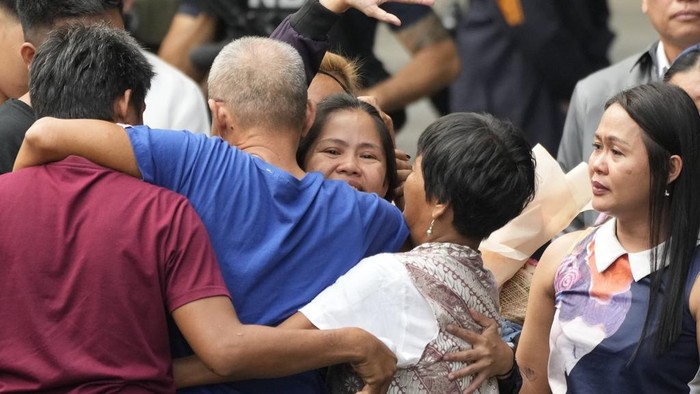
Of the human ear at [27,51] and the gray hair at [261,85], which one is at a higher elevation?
the gray hair at [261,85]

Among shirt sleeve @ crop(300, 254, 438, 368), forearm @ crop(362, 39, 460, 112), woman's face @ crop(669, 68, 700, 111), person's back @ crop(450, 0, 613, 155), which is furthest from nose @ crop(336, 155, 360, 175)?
person's back @ crop(450, 0, 613, 155)

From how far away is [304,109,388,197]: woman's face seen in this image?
377cm

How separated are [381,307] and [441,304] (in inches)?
6.5

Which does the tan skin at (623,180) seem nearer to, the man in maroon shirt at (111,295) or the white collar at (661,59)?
the man in maroon shirt at (111,295)

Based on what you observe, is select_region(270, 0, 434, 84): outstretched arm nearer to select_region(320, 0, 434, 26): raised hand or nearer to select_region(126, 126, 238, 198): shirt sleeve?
select_region(320, 0, 434, 26): raised hand

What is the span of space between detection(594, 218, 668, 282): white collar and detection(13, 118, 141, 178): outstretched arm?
3.81 ft

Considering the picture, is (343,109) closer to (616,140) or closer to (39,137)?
(616,140)

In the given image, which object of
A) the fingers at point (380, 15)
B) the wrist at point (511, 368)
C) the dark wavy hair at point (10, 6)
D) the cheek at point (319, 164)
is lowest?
the wrist at point (511, 368)

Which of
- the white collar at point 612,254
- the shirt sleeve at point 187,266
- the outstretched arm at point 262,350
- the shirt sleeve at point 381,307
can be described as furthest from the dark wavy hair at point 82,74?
the white collar at point 612,254

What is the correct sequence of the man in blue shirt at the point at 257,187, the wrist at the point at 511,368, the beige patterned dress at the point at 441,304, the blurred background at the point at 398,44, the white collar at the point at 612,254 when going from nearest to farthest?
1. the man in blue shirt at the point at 257,187
2. the beige patterned dress at the point at 441,304
3. the white collar at the point at 612,254
4. the wrist at the point at 511,368
5. the blurred background at the point at 398,44

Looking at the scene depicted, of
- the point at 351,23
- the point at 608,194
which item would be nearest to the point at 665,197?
the point at 608,194

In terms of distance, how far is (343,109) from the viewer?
12.6 ft

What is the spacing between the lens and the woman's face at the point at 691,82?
4.14 meters

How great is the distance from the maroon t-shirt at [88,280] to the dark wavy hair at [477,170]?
64 centimetres
